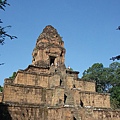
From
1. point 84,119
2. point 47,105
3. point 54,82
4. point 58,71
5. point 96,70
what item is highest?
point 96,70

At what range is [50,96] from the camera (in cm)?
2078

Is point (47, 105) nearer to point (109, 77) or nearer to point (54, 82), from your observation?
point (54, 82)

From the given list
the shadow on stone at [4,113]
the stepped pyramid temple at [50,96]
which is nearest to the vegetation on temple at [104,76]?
the stepped pyramid temple at [50,96]

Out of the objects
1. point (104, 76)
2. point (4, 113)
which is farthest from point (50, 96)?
point (104, 76)

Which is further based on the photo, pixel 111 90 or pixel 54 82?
pixel 111 90

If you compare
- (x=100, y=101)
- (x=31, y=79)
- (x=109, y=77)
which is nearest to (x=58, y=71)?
(x=31, y=79)

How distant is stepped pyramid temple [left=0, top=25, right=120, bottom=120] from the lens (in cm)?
1827

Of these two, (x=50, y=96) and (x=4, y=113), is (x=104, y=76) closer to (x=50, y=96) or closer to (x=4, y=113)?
(x=50, y=96)

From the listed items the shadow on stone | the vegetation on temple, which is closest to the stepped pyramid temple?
the shadow on stone

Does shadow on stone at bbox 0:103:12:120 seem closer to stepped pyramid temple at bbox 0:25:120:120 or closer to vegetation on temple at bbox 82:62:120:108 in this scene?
stepped pyramid temple at bbox 0:25:120:120

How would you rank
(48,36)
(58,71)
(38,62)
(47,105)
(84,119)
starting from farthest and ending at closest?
1. (48,36)
2. (38,62)
3. (58,71)
4. (47,105)
5. (84,119)

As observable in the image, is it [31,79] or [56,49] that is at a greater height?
[56,49]

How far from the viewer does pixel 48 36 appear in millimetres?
27641

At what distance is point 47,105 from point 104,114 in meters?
5.95
